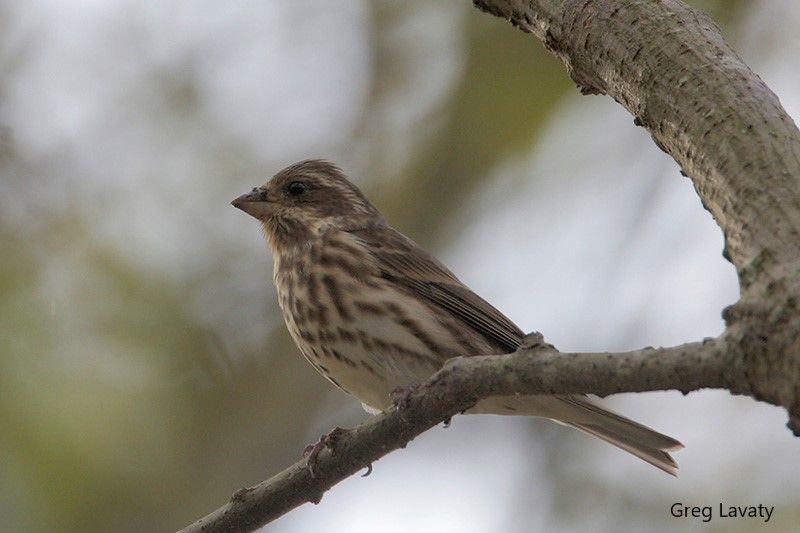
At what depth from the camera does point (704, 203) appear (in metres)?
3.25

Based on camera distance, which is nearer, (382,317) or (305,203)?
(382,317)

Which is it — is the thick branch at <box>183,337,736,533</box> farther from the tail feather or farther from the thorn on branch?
the tail feather

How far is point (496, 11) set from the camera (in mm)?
4379

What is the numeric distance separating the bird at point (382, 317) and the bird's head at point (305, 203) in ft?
0.04

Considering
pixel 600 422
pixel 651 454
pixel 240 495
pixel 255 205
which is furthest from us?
pixel 255 205

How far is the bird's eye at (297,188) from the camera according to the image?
23.3 feet

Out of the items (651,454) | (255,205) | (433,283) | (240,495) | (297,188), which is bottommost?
(240,495)

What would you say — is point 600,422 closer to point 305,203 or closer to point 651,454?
point 651,454

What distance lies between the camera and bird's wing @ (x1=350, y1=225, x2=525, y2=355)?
6.01 metres

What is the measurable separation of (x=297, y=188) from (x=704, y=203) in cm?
417

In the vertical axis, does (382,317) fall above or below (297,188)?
below

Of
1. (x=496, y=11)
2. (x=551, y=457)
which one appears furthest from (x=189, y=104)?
(x=496, y=11)

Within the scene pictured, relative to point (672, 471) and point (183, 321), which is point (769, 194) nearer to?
point (672, 471)

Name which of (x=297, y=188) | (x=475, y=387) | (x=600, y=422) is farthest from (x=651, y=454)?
(x=297, y=188)
